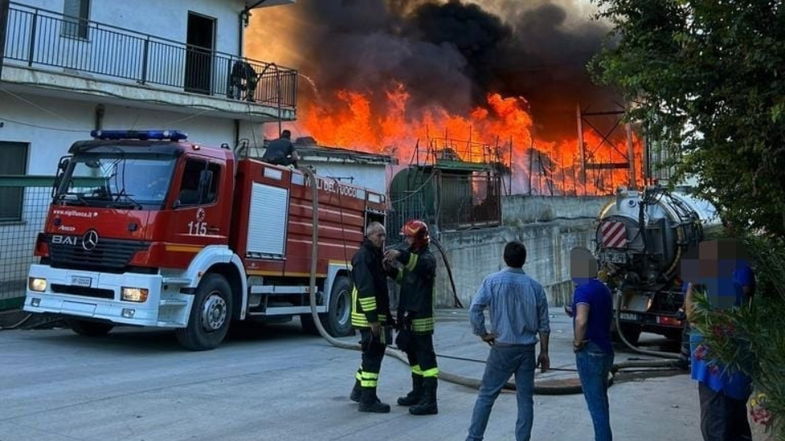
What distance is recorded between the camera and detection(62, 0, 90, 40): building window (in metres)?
12.7

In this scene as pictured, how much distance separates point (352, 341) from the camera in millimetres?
10945

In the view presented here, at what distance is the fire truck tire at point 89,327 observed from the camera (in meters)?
9.46

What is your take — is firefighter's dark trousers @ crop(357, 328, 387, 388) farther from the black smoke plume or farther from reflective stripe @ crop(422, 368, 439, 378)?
the black smoke plume

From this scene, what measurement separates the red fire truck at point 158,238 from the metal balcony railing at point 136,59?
4.10m

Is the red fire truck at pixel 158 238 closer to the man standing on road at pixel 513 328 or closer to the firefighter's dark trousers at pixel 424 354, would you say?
the firefighter's dark trousers at pixel 424 354

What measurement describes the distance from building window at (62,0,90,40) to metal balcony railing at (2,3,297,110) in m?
0.02

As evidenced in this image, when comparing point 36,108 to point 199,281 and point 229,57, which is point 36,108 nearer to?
point 229,57

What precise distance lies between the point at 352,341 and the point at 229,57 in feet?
28.1

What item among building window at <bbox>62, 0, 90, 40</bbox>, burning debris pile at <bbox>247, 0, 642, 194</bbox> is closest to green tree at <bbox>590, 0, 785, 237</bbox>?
building window at <bbox>62, 0, 90, 40</bbox>

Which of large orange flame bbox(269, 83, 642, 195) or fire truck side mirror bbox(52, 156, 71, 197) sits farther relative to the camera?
large orange flame bbox(269, 83, 642, 195)

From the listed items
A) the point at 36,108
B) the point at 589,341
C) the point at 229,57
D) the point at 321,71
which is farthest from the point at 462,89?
the point at 589,341

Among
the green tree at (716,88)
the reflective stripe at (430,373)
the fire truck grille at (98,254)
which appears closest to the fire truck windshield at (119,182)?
the fire truck grille at (98,254)

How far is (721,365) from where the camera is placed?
3.62 m

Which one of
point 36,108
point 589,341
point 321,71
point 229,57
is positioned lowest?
point 589,341
